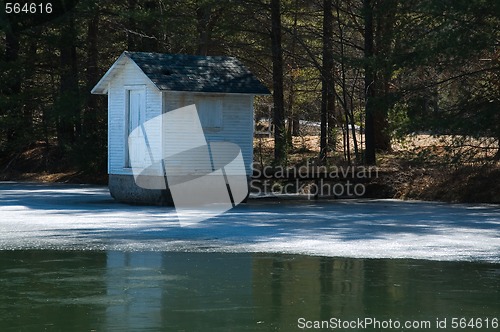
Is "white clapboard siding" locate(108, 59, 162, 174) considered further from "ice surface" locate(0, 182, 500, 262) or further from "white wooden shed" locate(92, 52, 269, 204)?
"ice surface" locate(0, 182, 500, 262)

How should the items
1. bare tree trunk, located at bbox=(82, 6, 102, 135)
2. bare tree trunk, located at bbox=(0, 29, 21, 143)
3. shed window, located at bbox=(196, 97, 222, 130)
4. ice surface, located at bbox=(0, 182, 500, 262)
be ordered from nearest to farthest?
ice surface, located at bbox=(0, 182, 500, 262), shed window, located at bbox=(196, 97, 222, 130), bare tree trunk, located at bbox=(82, 6, 102, 135), bare tree trunk, located at bbox=(0, 29, 21, 143)

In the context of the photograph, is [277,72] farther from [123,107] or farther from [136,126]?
[136,126]

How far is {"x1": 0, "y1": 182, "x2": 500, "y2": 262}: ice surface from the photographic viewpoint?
1597cm

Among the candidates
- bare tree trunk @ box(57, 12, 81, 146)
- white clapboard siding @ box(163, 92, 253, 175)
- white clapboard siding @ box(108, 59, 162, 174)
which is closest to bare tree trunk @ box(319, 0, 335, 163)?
white clapboard siding @ box(163, 92, 253, 175)

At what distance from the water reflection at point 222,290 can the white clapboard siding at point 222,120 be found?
→ 405 inches

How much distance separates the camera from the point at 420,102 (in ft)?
84.4

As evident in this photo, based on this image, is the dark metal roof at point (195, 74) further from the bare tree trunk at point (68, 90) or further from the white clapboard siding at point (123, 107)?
the bare tree trunk at point (68, 90)

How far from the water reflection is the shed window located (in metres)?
10.6

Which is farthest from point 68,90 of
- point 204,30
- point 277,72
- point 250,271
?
point 250,271

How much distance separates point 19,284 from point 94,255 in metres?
2.79

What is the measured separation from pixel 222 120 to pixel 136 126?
2318 millimetres

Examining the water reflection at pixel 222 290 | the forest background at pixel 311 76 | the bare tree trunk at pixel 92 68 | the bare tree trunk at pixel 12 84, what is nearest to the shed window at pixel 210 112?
the forest background at pixel 311 76

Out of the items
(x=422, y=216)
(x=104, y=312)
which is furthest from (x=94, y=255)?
(x=422, y=216)

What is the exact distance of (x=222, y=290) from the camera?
11938mm
